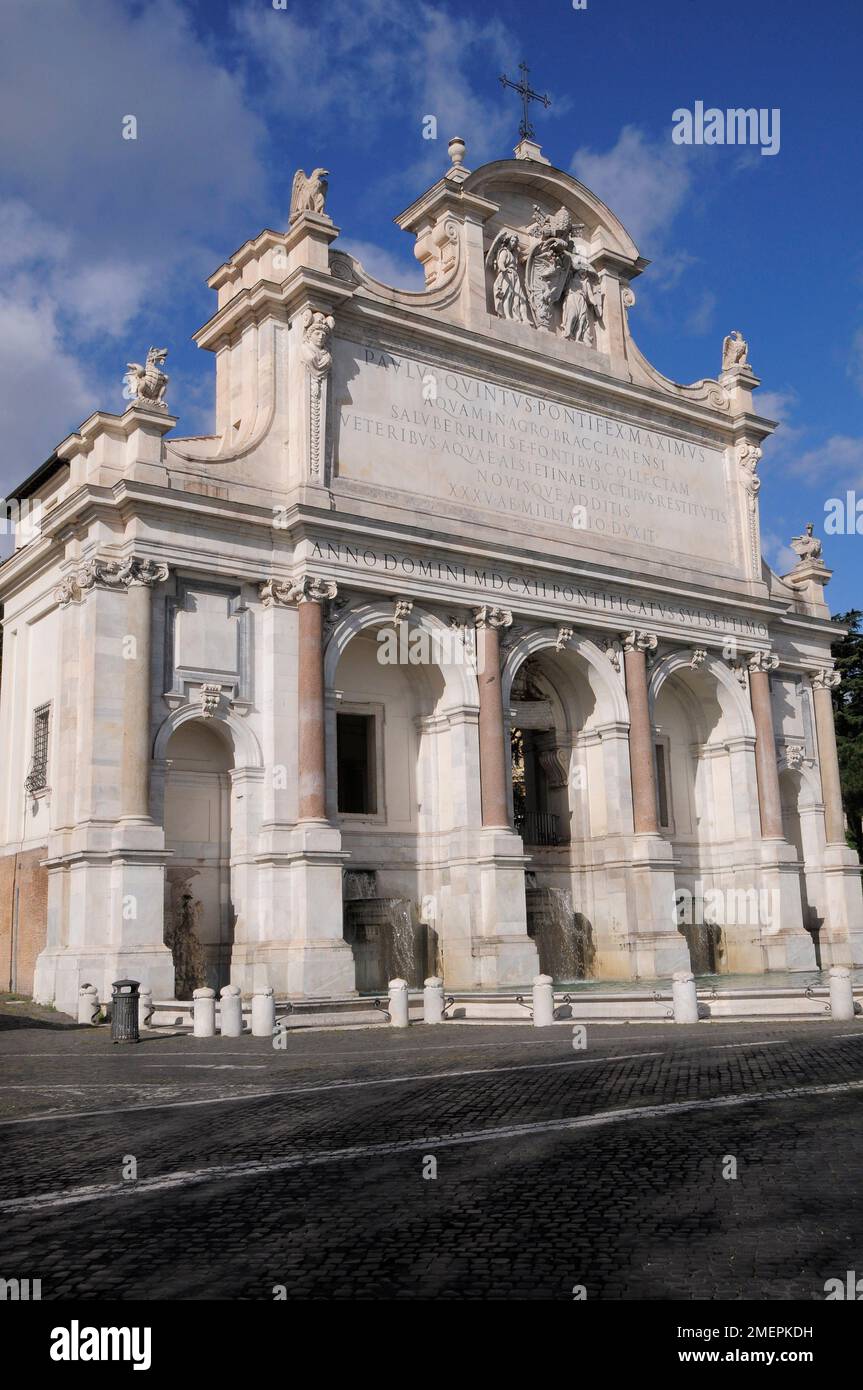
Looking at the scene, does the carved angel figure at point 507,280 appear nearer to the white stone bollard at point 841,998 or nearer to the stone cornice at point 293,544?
the stone cornice at point 293,544

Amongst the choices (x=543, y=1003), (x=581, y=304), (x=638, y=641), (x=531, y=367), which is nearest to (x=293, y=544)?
(x=531, y=367)

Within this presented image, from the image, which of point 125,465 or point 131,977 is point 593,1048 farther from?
point 125,465

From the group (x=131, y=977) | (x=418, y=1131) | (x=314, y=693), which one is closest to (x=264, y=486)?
(x=314, y=693)

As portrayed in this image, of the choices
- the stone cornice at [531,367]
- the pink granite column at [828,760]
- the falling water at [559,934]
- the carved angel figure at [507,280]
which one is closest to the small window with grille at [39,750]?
the stone cornice at [531,367]

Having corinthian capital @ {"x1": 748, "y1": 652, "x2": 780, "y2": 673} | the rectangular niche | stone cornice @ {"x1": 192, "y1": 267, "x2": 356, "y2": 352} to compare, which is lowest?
the rectangular niche

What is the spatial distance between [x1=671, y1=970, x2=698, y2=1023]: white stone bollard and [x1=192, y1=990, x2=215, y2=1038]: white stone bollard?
712 cm

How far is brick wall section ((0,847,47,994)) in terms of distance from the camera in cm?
2536

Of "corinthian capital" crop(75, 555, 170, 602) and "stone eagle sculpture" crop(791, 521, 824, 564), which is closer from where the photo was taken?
"corinthian capital" crop(75, 555, 170, 602)

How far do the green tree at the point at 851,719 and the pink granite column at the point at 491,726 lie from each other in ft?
73.2

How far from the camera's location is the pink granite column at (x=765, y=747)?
32844 millimetres

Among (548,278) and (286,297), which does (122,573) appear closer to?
(286,297)

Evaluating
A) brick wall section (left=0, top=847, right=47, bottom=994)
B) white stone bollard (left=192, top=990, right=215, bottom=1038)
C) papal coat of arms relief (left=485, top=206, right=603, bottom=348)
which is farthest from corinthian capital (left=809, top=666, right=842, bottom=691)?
white stone bollard (left=192, top=990, right=215, bottom=1038)

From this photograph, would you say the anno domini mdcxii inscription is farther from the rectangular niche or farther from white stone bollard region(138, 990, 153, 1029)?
white stone bollard region(138, 990, 153, 1029)

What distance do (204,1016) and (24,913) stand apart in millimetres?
8584
